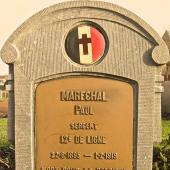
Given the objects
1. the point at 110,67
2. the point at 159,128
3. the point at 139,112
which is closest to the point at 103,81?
the point at 110,67

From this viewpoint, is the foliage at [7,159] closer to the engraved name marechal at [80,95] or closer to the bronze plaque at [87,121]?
the bronze plaque at [87,121]

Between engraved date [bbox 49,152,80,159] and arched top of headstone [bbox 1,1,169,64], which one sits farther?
engraved date [bbox 49,152,80,159]

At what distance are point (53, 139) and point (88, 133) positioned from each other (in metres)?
0.42

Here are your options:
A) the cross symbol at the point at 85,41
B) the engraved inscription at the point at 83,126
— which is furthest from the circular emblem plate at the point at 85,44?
the engraved inscription at the point at 83,126

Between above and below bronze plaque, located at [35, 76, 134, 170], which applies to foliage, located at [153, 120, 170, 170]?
below

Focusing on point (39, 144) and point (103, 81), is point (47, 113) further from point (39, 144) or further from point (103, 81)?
point (103, 81)

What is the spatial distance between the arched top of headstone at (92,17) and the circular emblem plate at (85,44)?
0.15 metres

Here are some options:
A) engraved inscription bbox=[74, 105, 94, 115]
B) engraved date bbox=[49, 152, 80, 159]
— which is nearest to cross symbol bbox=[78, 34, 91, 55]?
engraved inscription bbox=[74, 105, 94, 115]

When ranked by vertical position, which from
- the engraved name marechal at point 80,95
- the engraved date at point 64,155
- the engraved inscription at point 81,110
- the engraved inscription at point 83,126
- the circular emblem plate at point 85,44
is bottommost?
the engraved date at point 64,155

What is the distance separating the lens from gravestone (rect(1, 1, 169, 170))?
5270 mm

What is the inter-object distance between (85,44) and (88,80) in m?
0.43

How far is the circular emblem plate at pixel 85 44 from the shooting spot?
17.3ft

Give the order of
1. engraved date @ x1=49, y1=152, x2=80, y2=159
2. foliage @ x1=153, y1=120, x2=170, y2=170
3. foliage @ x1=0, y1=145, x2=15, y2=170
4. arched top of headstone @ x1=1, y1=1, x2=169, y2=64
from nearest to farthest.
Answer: arched top of headstone @ x1=1, y1=1, x2=169, y2=64 → engraved date @ x1=49, y1=152, x2=80, y2=159 → foliage @ x1=153, y1=120, x2=170, y2=170 → foliage @ x1=0, y1=145, x2=15, y2=170

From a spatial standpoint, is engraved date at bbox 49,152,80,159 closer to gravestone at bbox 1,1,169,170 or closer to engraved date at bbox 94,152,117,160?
gravestone at bbox 1,1,169,170
